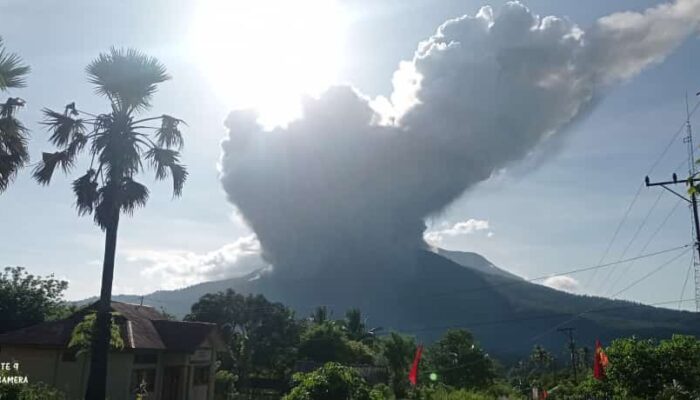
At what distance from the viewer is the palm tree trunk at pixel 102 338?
17312 mm

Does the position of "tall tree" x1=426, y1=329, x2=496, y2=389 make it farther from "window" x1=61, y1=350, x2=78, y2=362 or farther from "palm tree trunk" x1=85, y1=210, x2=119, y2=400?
"palm tree trunk" x1=85, y1=210, x2=119, y2=400

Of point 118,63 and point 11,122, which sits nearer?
point 11,122

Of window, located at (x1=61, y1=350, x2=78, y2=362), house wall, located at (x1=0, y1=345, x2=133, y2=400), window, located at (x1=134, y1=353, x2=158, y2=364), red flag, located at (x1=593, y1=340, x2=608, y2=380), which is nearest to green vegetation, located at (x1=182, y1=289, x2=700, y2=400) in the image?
red flag, located at (x1=593, y1=340, x2=608, y2=380)

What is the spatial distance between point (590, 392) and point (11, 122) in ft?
97.3

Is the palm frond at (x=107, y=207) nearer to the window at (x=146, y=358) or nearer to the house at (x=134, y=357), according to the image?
the house at (x=134, y=357)

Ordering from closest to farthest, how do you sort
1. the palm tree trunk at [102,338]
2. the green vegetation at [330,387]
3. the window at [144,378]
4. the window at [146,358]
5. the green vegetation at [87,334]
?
the green vegetation at [330,387]
the palm tree trunk at [102,338]
the green vegetation at [87,334]
the window at [144,378]
the window at [146,358]

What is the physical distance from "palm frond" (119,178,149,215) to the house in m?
5.08

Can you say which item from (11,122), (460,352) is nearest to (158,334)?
(11,122)

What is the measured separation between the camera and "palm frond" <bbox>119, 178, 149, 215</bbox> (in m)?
19.1

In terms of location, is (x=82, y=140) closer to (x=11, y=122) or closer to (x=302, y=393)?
(x=11, y=122)

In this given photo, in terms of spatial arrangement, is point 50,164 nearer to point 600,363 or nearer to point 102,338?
point 102,338

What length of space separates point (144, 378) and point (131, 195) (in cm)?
1345

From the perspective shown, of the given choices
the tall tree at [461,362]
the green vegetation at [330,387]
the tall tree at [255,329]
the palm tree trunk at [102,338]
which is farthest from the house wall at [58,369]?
the tall tree at [461,362]

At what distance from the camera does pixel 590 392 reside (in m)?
31.5
